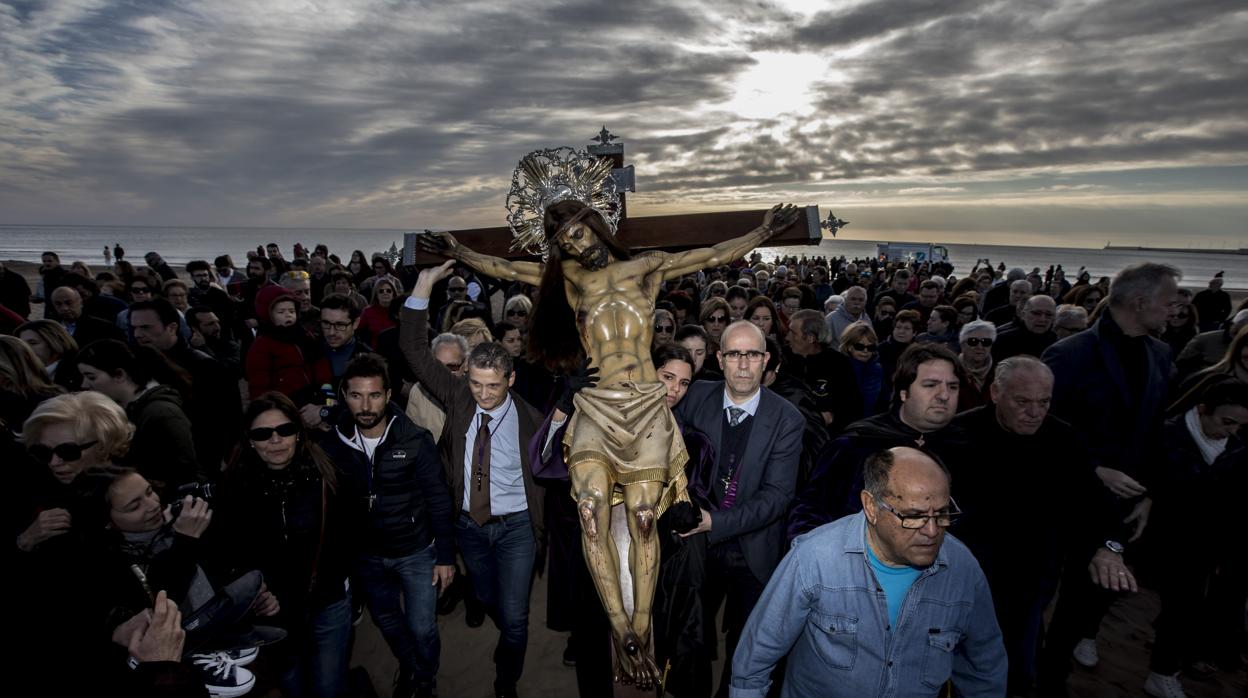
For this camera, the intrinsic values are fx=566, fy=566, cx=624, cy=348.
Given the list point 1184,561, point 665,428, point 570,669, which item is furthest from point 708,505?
point 1184,561

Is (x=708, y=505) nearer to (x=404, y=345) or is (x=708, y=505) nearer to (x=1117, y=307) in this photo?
(x=404, y=345)

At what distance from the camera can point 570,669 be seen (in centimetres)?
459

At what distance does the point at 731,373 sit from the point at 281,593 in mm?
2973

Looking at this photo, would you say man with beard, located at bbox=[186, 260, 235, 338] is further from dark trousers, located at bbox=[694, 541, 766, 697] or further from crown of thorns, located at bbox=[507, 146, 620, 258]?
dark trousers, located at bbox=[694, 541, 766, 697]

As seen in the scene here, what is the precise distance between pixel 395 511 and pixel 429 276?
1.66 m

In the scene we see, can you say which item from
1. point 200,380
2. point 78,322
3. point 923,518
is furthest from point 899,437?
point 78,322

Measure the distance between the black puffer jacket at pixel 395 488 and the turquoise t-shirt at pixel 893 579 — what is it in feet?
9.13

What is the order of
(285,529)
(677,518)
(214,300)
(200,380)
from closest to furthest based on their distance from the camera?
(677,518)
(285,529)
(200,380)
(214,300)

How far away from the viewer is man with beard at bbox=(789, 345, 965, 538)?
10.6 ft

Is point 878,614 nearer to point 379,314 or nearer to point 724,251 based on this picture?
point 724,251

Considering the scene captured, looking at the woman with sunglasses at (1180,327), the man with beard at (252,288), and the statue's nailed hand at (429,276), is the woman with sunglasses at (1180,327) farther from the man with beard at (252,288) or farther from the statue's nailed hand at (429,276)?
the man with beard at (252,288)

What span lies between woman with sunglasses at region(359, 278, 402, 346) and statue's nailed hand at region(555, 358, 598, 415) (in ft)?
18.1

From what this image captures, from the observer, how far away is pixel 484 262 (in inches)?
152

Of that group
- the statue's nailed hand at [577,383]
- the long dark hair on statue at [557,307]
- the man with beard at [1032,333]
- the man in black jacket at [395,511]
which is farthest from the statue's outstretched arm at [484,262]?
the man with beard at [1032,333]
